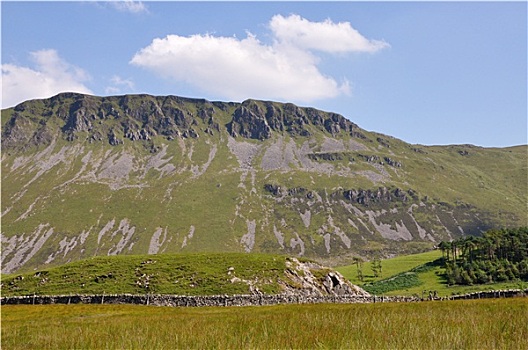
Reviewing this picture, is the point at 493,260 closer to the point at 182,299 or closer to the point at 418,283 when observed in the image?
the point at 418,283

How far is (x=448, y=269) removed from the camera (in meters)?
125

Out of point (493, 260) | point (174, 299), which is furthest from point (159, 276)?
point (493, 260)

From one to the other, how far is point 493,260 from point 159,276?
94844 mm

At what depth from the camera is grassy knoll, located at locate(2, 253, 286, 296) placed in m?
76.0

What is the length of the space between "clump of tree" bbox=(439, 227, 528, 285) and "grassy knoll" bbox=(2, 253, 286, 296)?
59558mm

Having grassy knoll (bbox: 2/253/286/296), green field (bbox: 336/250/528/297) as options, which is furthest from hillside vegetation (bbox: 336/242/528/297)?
grassy knoll (bbox: 2/253/286/296)

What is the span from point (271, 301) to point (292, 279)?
15.5 m

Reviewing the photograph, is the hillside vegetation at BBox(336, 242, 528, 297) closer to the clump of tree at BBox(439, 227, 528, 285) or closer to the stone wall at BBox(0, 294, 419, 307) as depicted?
the clump of tree at BBox(439, 227, 528, 285)

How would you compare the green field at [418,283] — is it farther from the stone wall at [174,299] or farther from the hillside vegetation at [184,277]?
the stone wall at [174,299]

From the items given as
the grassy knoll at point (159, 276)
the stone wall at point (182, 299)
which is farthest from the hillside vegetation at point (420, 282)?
the grassy knoll at point (159, 276)

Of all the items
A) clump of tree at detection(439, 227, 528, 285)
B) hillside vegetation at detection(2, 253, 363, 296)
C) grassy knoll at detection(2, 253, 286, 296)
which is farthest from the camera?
clump of tree at detection(439, 227, 528, 285)

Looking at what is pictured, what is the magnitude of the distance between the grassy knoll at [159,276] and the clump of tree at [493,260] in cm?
5956

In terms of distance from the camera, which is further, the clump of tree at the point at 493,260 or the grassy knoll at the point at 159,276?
the clump of tree at the point at 493,260

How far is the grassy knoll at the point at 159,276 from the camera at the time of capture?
7600 cm
